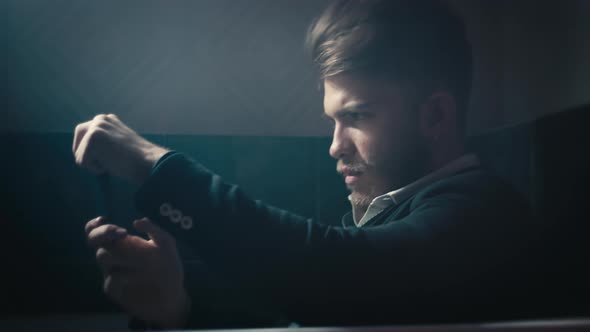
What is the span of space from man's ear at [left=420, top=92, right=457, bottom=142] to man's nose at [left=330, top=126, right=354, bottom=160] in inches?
4.8

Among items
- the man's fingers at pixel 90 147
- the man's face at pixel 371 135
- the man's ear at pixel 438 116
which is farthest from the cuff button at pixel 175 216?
the man's ear at pixel 438 116

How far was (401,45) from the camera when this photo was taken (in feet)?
2.18

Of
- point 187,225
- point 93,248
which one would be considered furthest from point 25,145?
point 187,225

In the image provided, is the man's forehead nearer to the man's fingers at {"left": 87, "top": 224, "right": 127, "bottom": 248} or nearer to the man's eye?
the man's eye

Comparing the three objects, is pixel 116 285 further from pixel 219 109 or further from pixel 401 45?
pixel 401 45

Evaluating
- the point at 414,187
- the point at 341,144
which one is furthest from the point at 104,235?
the point at 414,187

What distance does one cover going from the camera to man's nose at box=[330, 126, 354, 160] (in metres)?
0.66

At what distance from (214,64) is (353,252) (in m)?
0.32

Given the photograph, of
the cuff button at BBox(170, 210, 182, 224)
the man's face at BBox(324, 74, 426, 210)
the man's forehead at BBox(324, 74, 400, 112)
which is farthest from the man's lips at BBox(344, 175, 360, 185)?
the cuff button at BBox(170, 210, 182, 224)

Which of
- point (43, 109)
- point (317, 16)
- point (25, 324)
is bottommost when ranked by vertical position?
point (25, 324)

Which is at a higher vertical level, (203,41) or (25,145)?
(203,41)

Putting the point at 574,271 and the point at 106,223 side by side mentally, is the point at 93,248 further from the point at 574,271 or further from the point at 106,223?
the point at 574,271

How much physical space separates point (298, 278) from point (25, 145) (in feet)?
1.32

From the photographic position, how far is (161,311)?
0.60 meters
